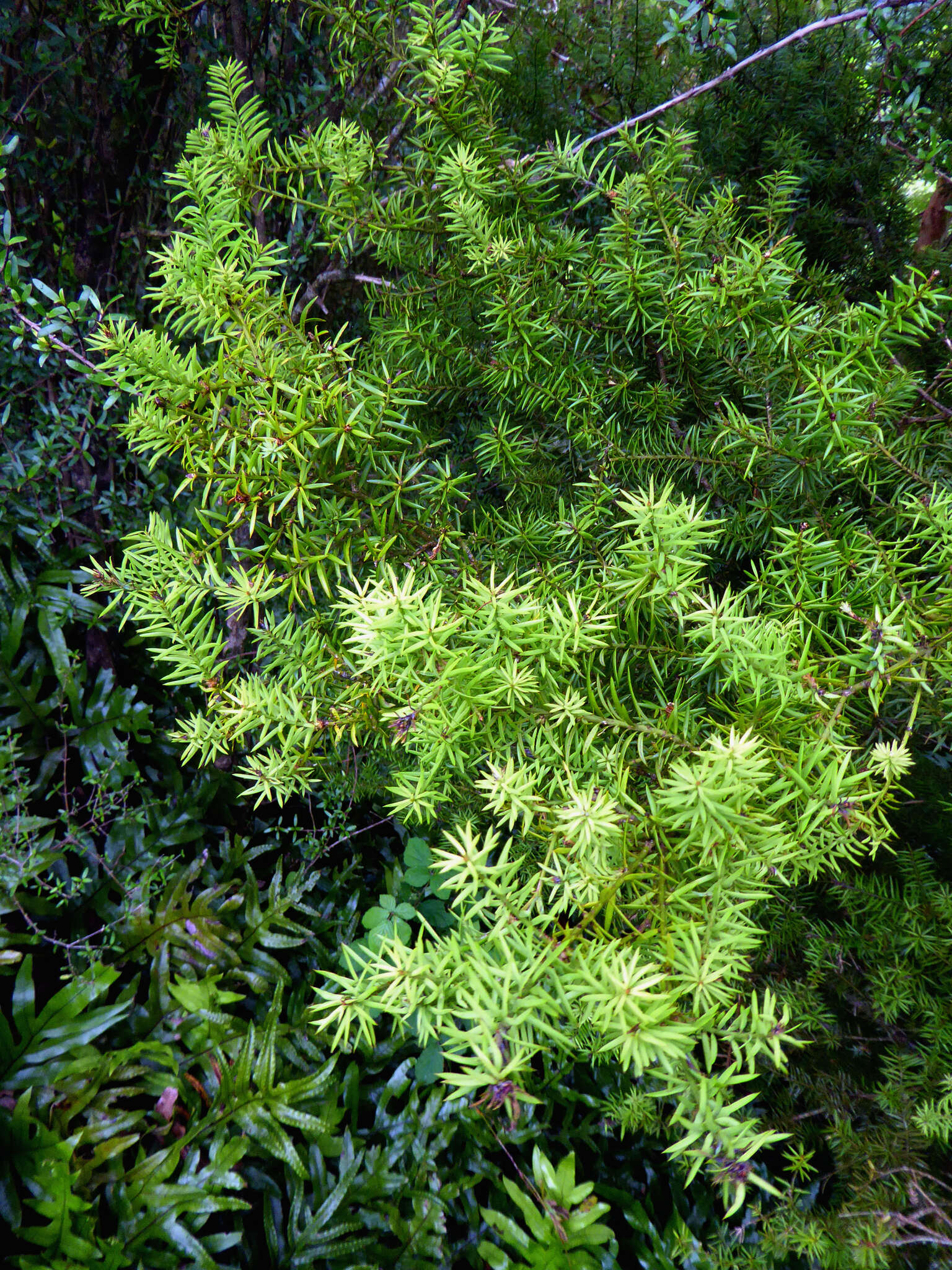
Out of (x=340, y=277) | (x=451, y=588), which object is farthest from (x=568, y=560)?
(x=340, y=277)

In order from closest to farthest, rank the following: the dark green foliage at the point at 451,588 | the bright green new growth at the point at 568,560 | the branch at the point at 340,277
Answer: the bright green new growth at the point at 568,560 < the dark green foliage at the point at 451,588 < the branch at the point at 340,277

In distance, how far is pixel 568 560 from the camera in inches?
41.3

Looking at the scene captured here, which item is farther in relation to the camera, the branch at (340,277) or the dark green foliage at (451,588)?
the branch at (340,277)

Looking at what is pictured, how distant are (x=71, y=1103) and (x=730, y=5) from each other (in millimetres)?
2047

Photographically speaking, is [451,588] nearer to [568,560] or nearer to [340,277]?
[568,560]

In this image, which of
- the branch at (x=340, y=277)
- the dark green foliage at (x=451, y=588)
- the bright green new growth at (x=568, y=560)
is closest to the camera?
the bright green new growth at (x=568, y=560)

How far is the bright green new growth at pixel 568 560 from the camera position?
646mm

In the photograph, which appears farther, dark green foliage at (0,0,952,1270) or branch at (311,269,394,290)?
branch at (311,269,394,290)

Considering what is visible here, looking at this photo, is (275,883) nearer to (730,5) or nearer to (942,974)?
(942,974)

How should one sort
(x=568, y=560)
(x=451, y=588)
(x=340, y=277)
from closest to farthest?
1. (x=451, y=588)
2. (x=568, y=560)
3. (x=340, y=277)

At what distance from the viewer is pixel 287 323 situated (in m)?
0.92

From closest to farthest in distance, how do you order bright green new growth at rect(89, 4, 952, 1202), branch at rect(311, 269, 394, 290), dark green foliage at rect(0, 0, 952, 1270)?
1. bright green new growth at rect(89, 4, 952, 1202)
2. dark green foliage at rect(0, 0, 952, 1270)
3. branch at rect(311, 269, 394, 290)

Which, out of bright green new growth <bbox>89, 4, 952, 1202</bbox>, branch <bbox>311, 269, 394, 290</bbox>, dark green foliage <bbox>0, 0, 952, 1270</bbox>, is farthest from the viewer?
branch <bbox>311, 269, 394, 290</bbox>

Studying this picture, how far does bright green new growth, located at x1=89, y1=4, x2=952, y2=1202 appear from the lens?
0.65 m
